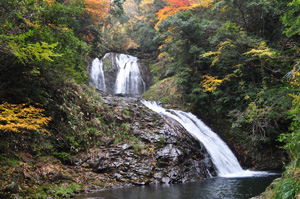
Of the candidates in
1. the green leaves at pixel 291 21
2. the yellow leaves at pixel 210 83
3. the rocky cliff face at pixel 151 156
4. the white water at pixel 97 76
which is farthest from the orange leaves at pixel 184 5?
the rocky cliff face at pixel 151 156

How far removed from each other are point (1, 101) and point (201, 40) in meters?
12.4

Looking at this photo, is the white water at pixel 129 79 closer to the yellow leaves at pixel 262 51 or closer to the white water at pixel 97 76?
the white water at pixel 97 76

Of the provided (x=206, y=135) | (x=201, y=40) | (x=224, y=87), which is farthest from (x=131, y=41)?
(x=206, y=135)

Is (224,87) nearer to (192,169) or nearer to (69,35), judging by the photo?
(192,169)

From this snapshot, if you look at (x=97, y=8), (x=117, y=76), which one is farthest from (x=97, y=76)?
(x=97, y=8)

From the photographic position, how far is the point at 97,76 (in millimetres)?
Result: 19516

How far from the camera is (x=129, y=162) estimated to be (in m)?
7.97

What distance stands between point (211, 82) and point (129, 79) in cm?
1021

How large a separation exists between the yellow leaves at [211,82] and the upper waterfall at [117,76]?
8453mm

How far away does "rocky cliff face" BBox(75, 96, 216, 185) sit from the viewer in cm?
757

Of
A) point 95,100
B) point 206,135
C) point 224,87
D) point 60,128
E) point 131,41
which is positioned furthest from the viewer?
point 131,41

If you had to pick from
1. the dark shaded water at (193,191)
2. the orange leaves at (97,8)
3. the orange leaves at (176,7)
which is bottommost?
the dark shaded water at (193,191)

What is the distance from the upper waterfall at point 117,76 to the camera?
769 inches

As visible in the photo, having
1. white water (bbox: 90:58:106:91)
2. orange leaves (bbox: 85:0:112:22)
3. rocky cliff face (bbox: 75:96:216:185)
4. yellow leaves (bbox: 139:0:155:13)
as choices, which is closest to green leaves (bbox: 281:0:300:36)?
rocky cliff face (bbox: 75:96:216:185)
